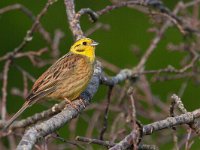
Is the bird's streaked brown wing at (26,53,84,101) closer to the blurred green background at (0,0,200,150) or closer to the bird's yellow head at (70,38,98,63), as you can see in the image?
the bird's yellow head at (70,38,98,63)

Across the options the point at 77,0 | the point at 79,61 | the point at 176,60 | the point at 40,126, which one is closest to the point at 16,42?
the point at 77,0

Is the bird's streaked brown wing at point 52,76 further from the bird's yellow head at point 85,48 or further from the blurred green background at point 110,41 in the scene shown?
the blurred green background at point 110,41

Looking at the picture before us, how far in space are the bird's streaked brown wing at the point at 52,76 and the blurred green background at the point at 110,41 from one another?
252 centimetres

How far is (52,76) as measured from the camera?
4488mm

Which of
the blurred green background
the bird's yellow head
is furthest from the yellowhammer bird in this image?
the blurred green background

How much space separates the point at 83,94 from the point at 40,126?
1.32 m

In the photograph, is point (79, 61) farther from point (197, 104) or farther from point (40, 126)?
point (197, 104)

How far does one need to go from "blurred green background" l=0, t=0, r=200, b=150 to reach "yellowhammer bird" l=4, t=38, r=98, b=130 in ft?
8.21

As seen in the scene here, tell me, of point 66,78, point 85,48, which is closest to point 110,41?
point 85,48

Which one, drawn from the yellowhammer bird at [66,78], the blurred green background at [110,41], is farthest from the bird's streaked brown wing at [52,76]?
the blurred green background at [110,41]

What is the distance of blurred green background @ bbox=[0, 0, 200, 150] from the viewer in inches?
293

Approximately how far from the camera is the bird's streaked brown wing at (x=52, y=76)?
432cm

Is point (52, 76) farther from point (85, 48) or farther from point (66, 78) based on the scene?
point (85, 48)

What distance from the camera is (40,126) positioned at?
296 cm
